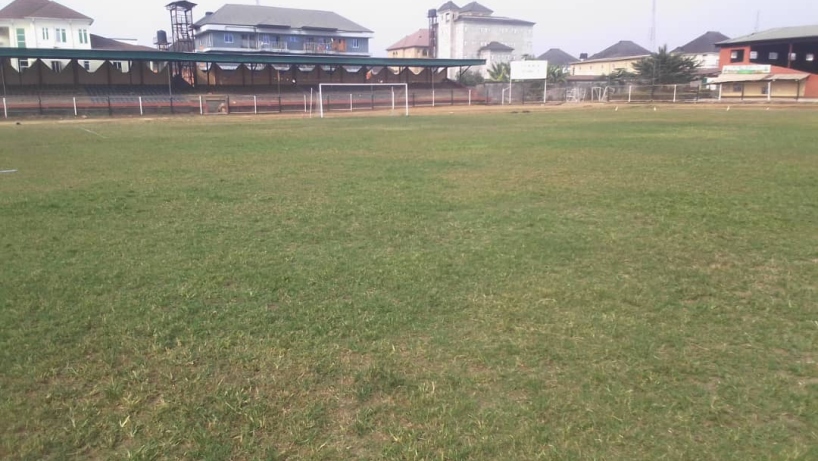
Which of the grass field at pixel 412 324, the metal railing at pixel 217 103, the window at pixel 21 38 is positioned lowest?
the grass field at pixel 412 324

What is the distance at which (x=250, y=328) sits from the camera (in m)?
4.85

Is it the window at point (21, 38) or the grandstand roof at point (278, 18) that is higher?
the grandstand roof at point (278, 18)

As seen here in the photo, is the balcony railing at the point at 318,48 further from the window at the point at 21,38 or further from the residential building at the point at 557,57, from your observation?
the residential building at the point at 557,57

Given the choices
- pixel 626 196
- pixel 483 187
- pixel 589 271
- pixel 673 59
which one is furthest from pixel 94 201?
pixel 673 59

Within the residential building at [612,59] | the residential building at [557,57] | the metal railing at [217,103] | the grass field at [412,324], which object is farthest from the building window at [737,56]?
the grass field at [412,324]

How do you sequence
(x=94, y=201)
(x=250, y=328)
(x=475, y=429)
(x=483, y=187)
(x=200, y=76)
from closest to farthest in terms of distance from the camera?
(x=475, y=429) < (x=250, y=328) < (x=94, y=201) < (x=483, y=187) < (x=200, y=76)

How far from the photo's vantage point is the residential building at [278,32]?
98938mm

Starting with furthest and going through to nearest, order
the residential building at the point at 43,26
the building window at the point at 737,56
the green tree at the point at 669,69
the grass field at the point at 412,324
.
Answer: the residential building at the point at 43,26
the building window at the point at 737,56
the green tree at the point at 669,69
the grass field at the point at 412,324

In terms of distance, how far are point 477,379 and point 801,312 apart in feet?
9.97

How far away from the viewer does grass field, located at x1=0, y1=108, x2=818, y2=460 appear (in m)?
3.42

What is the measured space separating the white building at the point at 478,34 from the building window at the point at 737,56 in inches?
2581

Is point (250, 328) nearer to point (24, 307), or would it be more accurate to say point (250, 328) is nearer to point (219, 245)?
point (24, 307)

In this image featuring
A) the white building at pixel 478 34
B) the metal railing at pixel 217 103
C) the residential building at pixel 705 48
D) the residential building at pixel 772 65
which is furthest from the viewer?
the white building at pixel 478 34

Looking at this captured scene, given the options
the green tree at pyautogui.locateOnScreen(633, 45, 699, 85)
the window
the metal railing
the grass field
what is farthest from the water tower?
the grass field
